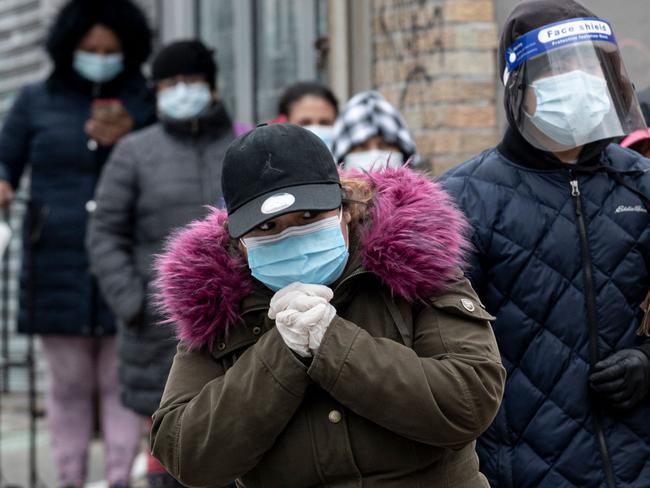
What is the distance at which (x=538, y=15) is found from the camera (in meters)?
3.20

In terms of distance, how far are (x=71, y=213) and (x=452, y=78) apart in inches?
72.7

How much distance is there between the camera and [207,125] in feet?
17.2

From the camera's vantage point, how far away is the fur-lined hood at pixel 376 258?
2.61 metres

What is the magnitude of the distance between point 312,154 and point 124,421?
347cm

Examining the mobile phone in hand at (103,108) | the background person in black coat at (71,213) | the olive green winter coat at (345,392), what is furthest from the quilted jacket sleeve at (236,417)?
the mobile phone in hand at (103,108)

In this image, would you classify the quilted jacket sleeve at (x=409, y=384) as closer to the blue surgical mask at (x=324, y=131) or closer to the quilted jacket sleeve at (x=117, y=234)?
the quilted jacket sleeve at (x=117, y=234)

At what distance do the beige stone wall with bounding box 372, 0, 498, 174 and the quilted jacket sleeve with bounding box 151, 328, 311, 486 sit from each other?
128 inches

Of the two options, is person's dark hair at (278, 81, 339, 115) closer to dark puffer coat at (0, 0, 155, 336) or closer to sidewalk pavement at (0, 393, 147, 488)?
dark puffer coat at (0, 0, 155, 336)

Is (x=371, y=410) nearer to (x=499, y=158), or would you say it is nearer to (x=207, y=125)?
(x=499, y=158)

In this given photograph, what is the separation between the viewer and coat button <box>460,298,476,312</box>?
8.50 ft

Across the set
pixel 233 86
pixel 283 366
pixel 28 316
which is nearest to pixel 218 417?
pixel 283 366

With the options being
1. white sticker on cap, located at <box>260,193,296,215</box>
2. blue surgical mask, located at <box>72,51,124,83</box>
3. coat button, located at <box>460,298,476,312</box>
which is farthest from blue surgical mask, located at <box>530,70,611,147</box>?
blue surgical mask, located at <box>72,51,124,83</box>

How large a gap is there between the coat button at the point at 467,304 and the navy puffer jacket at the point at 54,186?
3.37 m

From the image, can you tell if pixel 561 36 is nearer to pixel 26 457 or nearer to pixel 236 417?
pixel 236 417
